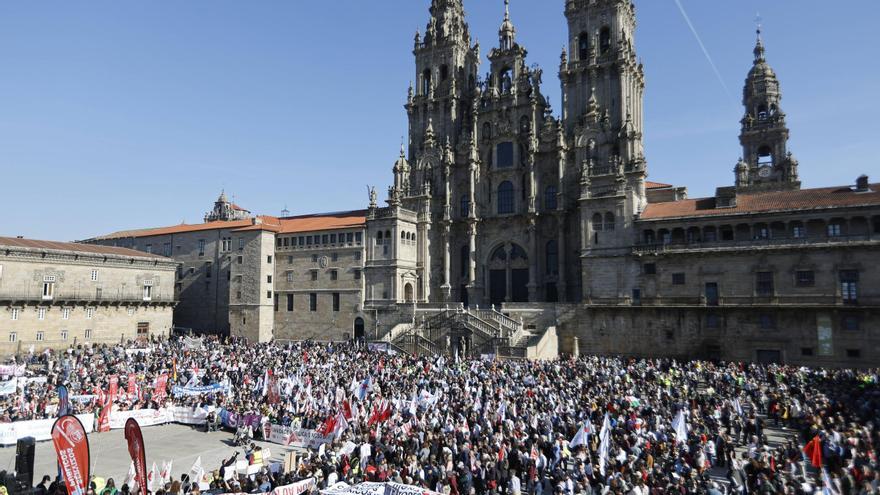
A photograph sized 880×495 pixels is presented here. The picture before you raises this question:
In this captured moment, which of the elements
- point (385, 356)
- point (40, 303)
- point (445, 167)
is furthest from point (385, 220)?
point (40, 303)

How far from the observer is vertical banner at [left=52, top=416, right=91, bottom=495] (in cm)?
1341

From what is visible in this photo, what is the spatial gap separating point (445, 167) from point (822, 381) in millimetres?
40029

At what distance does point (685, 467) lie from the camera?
53.4 feet

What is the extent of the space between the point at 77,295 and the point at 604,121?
5424cm

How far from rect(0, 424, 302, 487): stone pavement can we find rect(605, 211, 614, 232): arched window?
33.3 meters

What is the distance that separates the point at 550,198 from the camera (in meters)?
57.1

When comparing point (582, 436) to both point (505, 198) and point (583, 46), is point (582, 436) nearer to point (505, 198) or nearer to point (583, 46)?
point (505, 198)

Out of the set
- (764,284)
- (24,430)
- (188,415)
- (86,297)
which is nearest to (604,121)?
(764,284)

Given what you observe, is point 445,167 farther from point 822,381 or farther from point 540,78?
point 822,381

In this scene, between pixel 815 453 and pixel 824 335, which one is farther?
pixel 824 335

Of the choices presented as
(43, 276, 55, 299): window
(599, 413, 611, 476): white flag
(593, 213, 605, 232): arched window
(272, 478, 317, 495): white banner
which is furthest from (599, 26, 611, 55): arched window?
(43, 276, 55, 299): window

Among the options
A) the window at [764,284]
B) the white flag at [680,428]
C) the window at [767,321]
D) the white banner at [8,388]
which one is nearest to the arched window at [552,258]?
the window at [764,284]

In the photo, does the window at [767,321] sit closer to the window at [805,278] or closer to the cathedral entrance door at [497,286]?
the window at [805,278]

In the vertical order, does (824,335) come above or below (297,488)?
above
